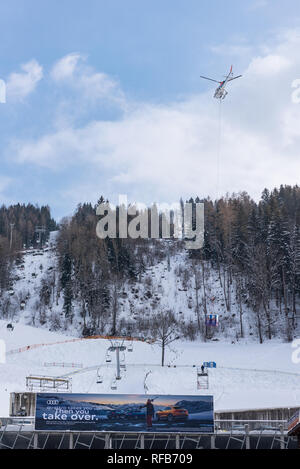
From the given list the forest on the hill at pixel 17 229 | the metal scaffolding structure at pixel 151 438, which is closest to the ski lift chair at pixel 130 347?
the metal scaffolding structure at pixel 151 438

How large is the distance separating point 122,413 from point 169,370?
74.6 feet

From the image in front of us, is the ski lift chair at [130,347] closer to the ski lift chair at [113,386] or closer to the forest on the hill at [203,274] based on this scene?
the forest on the hill at [203,274]

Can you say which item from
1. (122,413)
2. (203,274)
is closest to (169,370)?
(122,413)

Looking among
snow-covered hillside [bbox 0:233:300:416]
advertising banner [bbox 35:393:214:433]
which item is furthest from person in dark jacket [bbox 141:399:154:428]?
snow-covered hillside [bbox 0:233:300:416]

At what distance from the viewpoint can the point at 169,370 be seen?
4731 cm

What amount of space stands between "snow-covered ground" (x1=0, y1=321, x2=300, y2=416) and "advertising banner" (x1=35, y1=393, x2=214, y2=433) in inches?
358

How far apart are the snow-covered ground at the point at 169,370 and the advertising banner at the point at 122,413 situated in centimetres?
910

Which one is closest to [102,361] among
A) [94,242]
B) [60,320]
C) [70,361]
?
[70,361]

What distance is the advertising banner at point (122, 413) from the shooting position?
81.3ft

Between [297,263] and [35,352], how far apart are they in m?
34.9

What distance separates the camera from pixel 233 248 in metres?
82.3

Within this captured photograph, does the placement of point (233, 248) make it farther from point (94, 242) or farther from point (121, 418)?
point (121, 418)

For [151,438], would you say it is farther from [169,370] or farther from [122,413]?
[169,370]

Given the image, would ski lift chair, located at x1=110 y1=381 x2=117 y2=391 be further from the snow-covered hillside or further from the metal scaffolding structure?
the metal scaffolding structure
